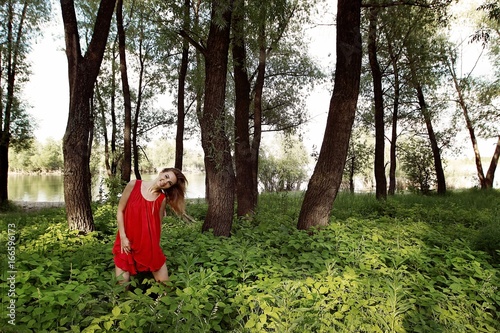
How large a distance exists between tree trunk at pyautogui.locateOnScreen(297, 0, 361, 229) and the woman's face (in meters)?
3.16

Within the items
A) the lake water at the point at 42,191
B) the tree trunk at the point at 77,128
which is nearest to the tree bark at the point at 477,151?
the lake water at the point at 42,191

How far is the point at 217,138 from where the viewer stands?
5.61m

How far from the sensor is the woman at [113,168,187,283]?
3.52 metres

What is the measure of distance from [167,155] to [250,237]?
48629mm

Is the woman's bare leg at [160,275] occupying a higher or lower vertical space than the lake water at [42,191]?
higher

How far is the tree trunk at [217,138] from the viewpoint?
5.62 metres

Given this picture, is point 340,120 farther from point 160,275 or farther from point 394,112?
point 394,112

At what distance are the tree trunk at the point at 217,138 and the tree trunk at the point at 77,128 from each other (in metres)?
2.32

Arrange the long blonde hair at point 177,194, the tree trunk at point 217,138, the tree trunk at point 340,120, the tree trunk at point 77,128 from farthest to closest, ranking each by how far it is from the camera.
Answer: the tree trunk at point 340,120 < the tree trunk at point 77,128 < the tree trunk at point 217,138 < the long blonde hair at point 177,194

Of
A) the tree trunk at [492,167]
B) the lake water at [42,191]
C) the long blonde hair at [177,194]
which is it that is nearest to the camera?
the long blonde hair at [177,194]

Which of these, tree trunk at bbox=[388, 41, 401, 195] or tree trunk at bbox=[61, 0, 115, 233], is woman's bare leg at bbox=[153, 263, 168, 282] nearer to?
tree trunk at bbox=[61, 0, 115, 233]

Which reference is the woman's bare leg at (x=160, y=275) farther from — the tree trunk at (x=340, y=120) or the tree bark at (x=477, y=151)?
the tree bark at (x=477, y=151)

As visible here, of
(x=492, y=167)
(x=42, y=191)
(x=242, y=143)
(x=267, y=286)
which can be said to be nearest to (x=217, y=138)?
(x=242, y=143)

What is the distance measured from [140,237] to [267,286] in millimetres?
1509
